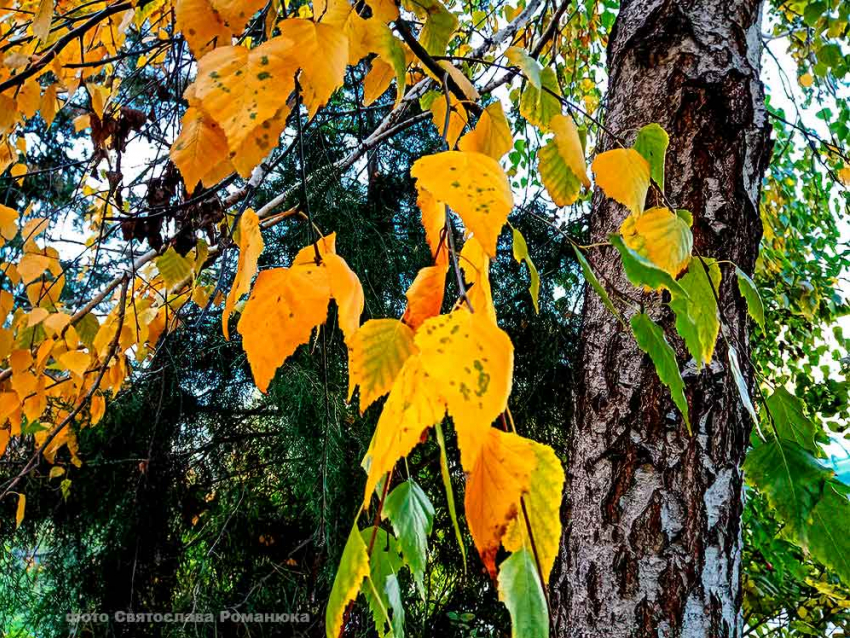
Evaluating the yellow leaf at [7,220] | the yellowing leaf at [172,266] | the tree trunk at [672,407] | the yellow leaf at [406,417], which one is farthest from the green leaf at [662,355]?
the yellow leaf at [7,220]

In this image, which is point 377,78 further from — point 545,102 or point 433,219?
point 433,219

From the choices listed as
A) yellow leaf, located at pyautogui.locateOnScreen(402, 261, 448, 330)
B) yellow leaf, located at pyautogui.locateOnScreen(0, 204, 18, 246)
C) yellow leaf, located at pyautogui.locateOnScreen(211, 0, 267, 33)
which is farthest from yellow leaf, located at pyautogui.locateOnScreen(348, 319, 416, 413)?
yellow leaf, located at pyautogui.locateOnScreen(0, 204, 18, 246)

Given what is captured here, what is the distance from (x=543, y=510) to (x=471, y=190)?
0.13m

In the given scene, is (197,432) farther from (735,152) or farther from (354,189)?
(735,152)

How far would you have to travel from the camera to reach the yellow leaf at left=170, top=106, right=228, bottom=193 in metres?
0.34

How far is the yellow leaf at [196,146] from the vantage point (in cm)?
34

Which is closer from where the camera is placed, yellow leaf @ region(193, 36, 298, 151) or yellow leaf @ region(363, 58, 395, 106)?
yellow leaf @ region(193, 36, 298, 151)

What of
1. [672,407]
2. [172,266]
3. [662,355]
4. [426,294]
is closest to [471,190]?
[426,294]

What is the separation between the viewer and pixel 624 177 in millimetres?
347

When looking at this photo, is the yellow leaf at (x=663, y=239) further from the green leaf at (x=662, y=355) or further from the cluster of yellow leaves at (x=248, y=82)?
the cluster of yellow leaves at (x=248, y=82)

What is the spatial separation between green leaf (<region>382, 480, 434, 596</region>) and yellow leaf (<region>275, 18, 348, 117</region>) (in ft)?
0.74

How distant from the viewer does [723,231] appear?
29.1 inches

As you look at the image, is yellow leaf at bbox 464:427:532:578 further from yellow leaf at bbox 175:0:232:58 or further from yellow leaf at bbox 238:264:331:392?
yellow leaf at bbox 175:0:232:58

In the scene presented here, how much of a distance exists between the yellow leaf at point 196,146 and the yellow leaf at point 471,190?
6.5 inches
